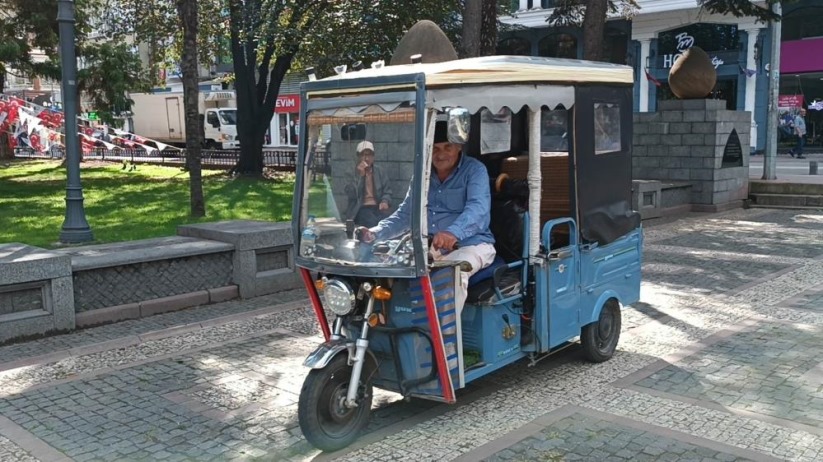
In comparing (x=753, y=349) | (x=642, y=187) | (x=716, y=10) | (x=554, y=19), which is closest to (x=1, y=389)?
(x=753, y=349)

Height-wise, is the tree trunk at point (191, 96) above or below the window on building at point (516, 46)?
below

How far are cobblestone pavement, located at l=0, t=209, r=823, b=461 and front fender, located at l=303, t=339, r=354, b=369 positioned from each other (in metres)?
0.58

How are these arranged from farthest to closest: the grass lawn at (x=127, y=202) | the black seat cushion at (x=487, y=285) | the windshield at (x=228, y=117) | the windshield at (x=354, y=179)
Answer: the windshield at (x=228, y=117) → the grass lawn at (x=127, y=202) → the black seat cushion at (x=487, y=285) → the windshield at (x=354, y=179)

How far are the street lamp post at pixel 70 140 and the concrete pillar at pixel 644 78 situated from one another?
27569mm

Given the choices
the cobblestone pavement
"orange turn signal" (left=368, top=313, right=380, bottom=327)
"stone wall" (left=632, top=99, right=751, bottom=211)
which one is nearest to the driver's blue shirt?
"orange turn signal" (left=368, top=313, right=380, bottom=327)

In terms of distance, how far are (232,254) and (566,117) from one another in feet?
14.5

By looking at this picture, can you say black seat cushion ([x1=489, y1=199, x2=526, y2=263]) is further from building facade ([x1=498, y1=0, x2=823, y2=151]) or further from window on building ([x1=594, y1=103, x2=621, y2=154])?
building facade ([x1=498, y1=0, x2=823, y2=151])

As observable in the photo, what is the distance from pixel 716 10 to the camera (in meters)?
16.9

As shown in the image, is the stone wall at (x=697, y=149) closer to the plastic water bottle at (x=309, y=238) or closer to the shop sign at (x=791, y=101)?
the plastic water bottle at (x=309, y=238)

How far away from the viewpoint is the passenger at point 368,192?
4.63 meters

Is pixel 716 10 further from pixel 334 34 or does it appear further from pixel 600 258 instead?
pixel 600 258

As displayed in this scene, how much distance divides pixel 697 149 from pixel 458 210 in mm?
12466

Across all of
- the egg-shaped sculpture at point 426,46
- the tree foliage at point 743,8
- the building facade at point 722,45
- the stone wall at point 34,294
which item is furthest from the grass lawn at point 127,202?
the building facade at point 722,45

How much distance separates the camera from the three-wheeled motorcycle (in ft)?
14.7
